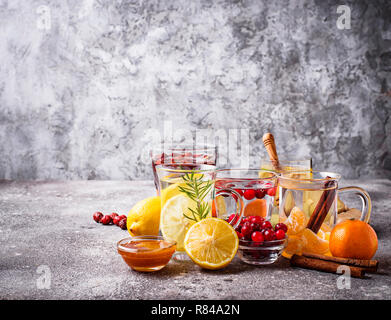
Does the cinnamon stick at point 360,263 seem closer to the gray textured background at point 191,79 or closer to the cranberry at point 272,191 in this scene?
the cranberry at point 272,191

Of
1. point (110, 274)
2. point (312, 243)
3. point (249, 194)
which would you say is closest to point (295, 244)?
point (312, 243)

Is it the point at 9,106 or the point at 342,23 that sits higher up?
Result: the point at 342,23

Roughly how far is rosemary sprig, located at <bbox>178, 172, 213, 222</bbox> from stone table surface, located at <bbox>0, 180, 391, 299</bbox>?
10cm

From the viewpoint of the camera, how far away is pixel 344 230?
90 centimetres

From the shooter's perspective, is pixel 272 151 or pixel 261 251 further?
pixel 272 151

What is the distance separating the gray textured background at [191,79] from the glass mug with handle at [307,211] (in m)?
1.36

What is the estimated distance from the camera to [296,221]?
0.95 m

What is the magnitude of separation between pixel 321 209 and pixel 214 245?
0.25 meters

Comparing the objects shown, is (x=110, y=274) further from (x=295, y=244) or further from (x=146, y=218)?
(x=295, y=244)
